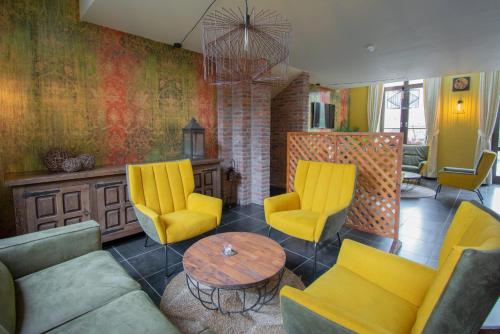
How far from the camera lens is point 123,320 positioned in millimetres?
1223

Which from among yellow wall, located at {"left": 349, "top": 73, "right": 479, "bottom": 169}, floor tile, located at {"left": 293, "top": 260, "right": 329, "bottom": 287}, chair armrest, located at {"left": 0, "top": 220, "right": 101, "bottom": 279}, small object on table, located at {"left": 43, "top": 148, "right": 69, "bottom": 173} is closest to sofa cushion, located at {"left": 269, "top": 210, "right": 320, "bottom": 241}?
floor tile, located at {"left": 293, "top": 260, "right": 329, "bottom": 287}

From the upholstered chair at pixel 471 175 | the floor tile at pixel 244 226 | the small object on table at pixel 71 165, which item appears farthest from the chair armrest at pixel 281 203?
the upholstered chair at pixel 471 175

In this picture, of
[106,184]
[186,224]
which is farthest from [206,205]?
[106,184]

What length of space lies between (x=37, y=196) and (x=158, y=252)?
1242 mm

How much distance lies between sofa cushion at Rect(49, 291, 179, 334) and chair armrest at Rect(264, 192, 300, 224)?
Result: 167 centimetres

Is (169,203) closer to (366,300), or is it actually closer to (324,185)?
(324,185)

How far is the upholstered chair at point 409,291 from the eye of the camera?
0.89 meters

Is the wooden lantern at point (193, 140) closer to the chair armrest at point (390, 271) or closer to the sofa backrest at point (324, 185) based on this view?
the sofa backrest at point (324, 185)

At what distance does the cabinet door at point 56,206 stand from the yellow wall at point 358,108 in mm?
7688

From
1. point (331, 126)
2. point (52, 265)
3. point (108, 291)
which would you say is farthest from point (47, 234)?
point (331, 126)

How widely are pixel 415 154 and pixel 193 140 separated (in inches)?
230

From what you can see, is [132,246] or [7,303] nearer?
[7,303]

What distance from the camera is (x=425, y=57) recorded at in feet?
13.9

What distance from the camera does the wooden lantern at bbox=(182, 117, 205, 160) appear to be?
148 inches
